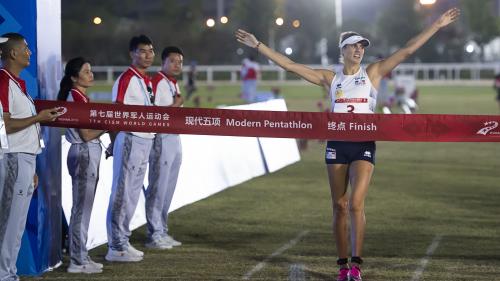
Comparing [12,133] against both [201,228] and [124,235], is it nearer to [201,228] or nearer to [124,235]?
[124,235]

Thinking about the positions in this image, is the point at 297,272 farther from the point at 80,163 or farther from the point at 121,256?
the point at 80,163

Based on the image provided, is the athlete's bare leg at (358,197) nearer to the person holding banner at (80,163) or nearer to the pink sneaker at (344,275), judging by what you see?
the pink sneaker at (344,275)

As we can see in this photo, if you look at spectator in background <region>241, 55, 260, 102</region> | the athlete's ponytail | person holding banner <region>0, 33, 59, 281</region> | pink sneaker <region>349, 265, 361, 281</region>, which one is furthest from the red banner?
spectator in background <region>241, 55, 260, 102</region>

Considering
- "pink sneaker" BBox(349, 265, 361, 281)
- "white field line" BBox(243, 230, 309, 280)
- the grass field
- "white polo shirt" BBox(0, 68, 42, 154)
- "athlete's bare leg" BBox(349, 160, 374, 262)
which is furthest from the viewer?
the grass field

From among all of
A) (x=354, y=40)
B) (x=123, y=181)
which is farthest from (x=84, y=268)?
(x=354, y=40)

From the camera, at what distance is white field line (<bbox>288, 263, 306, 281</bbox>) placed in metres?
9.79

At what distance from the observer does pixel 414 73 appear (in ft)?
232

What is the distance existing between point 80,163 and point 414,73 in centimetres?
6205

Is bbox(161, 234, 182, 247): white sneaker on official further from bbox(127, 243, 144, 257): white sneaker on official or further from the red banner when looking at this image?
the red banner

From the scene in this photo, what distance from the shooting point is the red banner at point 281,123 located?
977cm

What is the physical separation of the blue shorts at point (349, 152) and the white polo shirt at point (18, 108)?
2.57 meters

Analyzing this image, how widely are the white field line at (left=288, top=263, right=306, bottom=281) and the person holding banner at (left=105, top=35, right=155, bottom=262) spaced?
157 cm

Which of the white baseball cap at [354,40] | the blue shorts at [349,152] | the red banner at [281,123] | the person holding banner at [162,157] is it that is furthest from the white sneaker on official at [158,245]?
the white baseball cap at [354,40]

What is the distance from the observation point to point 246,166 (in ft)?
61.0
